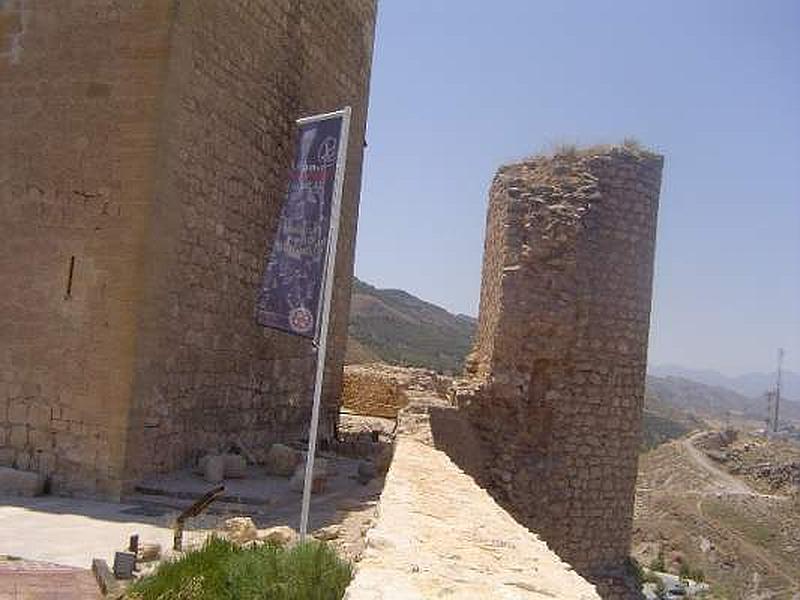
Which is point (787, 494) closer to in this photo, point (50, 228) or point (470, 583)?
point (50, 228)

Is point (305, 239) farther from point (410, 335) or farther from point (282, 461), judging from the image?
point (410, 335)

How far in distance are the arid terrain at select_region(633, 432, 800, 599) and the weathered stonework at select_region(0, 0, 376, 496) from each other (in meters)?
17.7

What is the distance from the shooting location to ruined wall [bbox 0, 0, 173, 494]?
862cm

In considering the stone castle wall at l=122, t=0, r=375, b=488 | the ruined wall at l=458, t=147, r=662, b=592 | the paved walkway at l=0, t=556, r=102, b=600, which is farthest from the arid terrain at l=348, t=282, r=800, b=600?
the paved walkway at l=0, t=556, r=102, b=600

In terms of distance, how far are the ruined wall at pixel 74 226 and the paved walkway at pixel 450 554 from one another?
3.47m

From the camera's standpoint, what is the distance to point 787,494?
39.9 meters

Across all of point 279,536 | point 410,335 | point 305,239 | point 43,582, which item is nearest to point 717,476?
point 410,335

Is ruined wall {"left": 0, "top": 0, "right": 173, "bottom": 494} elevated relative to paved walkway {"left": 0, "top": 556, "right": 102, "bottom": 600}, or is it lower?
elevated

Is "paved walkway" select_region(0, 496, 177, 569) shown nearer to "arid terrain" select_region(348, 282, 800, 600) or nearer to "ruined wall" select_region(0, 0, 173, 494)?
"ruined wall" select_region(0, 0, 173, 494)

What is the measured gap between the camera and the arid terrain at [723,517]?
27.5 meters

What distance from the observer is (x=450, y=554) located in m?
4.21

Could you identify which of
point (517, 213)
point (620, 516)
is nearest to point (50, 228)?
point (517, 213)

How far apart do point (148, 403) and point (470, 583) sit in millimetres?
5927

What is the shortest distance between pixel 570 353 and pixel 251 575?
6.95m
